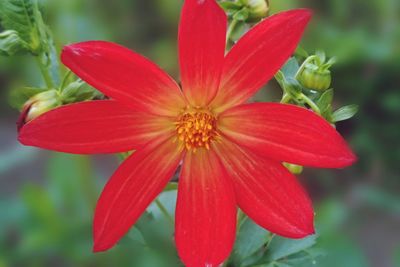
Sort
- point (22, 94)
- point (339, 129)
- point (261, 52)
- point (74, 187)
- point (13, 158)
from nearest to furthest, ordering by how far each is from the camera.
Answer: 1. point (261, 52)
2. point (22, 94)
3. point (74, 187)
4. point (13, 158)
5. point (339, 129)

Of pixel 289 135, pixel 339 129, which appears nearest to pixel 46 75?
pixel 289 135

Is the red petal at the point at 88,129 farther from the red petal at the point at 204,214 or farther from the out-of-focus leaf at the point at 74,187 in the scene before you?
the out-of-focus leaf at the point at 74,187

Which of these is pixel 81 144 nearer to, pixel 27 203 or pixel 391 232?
pixel 27 203

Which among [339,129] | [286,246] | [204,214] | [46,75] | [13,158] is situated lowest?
[339,129]

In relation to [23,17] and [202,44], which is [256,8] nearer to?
[202,44]

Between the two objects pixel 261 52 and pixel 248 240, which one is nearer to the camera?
pixel 261 52

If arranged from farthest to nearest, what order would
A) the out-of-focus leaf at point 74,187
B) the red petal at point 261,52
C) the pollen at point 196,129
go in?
the out-of-focus leaf at point 74,187 → the pollen at point 196,129 → the red petal at point 261,52

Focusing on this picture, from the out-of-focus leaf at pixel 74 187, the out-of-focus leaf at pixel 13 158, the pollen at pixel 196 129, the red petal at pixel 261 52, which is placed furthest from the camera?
the out-of-focus leaf at pixel 13 158

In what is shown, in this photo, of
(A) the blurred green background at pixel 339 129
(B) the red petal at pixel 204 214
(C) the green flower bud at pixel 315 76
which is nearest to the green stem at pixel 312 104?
(C) the green flower bud at pixel 315 76
